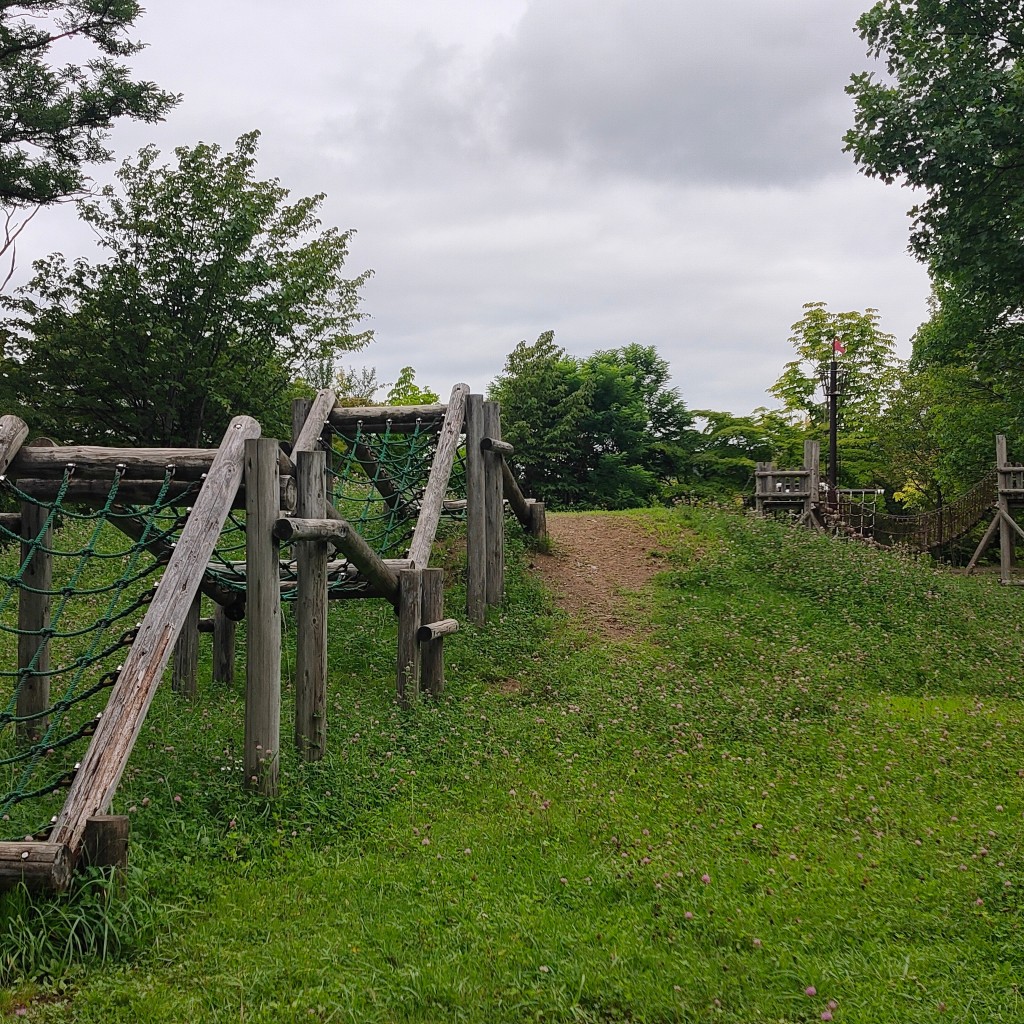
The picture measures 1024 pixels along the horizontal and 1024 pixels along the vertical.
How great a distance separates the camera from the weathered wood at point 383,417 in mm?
9242

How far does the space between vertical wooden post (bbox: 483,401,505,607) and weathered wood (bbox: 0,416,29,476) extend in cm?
511

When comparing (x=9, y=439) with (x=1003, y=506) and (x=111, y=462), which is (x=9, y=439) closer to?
(x=111, y=462)

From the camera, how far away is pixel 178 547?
4.56 meters

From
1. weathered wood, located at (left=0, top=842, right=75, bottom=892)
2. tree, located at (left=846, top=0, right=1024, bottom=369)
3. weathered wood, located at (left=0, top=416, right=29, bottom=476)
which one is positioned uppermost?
tree, located at (left=846, top=0, right=1024, bottom=369)

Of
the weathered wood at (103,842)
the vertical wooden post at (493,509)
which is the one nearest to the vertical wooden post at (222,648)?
the vertical wooden post at (493,509)

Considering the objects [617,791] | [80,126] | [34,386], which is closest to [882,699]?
[617,791]

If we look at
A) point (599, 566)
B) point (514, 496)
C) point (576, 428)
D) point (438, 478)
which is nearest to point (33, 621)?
point (438, 478)

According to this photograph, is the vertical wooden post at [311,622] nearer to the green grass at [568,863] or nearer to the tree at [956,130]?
the green grass at [568,863]

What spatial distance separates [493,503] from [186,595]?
18.9 feet

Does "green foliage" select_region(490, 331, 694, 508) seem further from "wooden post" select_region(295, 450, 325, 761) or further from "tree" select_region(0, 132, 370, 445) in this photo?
"wooden post" select_region(295, 450, 325, 761)

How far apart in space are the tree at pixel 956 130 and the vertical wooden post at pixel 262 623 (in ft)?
35.6

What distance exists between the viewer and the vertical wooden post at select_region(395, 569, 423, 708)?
691 cm

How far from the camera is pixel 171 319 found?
17625 mm

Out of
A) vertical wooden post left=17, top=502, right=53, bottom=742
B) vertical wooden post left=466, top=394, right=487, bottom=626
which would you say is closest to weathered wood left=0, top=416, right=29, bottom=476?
vertical wooden post left=17, top=502, right=53, bottom=742
